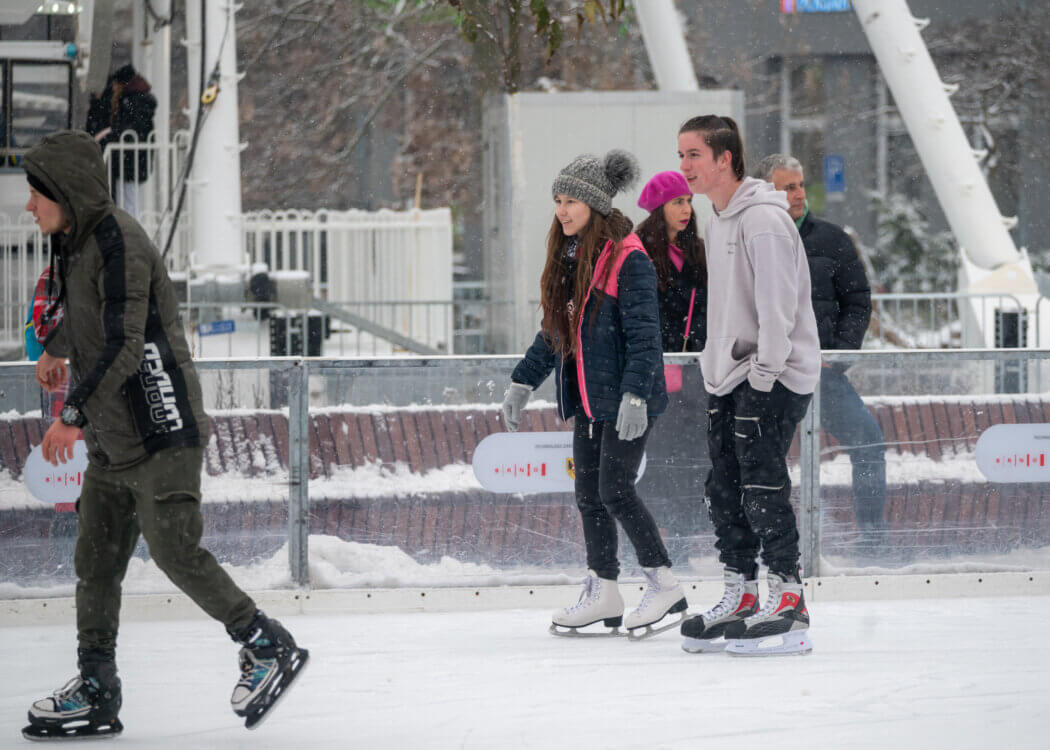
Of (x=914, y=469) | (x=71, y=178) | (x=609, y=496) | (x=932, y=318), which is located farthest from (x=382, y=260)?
(x=71, y=178)

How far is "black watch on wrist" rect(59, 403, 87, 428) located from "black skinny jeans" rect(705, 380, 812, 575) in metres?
2.13

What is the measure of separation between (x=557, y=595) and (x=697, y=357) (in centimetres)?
112

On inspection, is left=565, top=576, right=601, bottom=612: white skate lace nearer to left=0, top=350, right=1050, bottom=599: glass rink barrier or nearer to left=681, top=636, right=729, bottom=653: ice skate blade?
left=681, top=636, right=729, bottom=653: ice skate blade

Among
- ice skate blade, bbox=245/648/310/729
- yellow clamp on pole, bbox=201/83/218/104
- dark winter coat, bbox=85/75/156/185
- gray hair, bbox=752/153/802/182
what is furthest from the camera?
dark winter coat, bbox=85/75/156/185

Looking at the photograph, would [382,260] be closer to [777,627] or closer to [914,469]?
[914,469]

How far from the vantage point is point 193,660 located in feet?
16.8

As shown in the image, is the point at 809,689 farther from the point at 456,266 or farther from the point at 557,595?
the point at 456,266

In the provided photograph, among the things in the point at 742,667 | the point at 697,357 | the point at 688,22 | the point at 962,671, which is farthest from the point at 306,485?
the point at 688,22

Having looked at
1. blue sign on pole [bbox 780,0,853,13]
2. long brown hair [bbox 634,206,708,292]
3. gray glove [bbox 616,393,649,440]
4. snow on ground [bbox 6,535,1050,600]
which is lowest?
snow on ground [bbox 6,535,1050,600]

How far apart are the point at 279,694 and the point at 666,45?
486 inches

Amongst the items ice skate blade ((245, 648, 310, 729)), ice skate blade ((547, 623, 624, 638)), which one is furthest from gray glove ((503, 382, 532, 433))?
ice skate blade ((245, 648, 310, 729))

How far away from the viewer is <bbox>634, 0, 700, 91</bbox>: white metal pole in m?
15.4

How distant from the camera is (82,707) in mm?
4070

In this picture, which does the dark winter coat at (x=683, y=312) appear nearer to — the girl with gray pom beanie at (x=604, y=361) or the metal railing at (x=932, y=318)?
the girl with gray pom beanie at (x=604, y=361)
